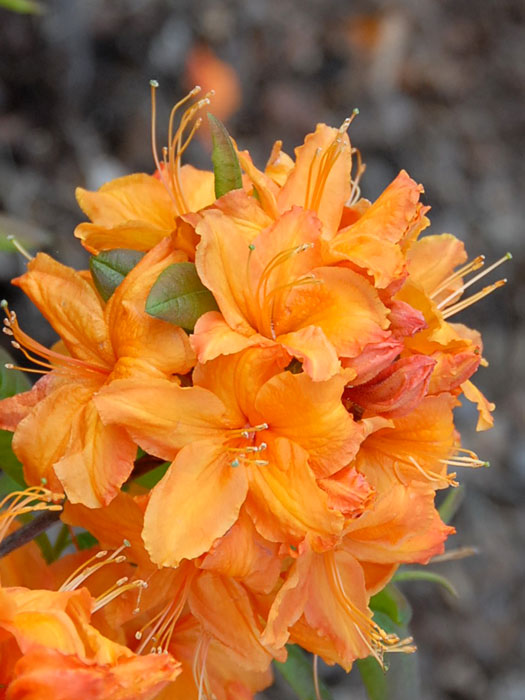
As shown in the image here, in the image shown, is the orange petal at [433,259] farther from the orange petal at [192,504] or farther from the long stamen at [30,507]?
the long stamen at [30,507]

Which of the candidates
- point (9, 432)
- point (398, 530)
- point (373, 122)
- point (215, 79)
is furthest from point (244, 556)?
point (373, 122)

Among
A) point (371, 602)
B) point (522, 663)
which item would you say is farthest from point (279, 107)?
point (371, 602)

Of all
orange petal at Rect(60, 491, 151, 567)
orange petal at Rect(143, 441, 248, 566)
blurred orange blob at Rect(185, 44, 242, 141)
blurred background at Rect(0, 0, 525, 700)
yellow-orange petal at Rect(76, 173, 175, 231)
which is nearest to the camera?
orange petal at Rect(143, 441, 248, 566)

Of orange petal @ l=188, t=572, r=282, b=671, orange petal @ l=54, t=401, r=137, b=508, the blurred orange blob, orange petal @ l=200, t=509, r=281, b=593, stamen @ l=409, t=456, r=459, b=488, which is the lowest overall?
orange petal @ l=188, t=572, r=282, b=671

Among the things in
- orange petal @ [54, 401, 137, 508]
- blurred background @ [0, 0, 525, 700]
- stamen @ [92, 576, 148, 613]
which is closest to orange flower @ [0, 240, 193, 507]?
orange petal @ [54, 401, 137, 508]

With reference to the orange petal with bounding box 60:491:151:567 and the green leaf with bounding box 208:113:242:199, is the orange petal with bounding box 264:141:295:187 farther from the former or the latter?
the orange petal with bounding box 60:491:151:567

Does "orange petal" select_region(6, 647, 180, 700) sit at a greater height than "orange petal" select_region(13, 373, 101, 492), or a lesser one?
lesser

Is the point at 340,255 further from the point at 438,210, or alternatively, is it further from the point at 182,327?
the point at 438,210
